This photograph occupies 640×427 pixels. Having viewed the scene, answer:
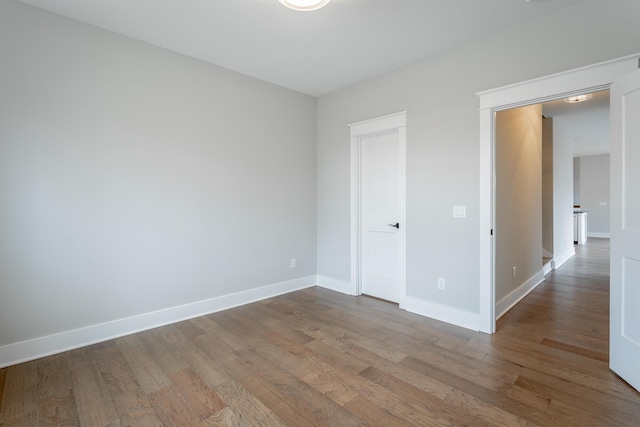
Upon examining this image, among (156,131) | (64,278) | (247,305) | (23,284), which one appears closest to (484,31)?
(156,131)

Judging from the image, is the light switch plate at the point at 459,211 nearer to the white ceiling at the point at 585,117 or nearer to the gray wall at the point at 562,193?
the white ceiling at the point at 585,117

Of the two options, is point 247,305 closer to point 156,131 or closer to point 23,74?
point 156,131

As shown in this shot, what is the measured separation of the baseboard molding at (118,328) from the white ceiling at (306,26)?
269 centimetres

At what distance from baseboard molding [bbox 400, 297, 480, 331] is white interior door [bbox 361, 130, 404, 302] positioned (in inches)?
10.7

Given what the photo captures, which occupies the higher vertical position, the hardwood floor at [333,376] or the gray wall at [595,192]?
the gray wall at [595,192]

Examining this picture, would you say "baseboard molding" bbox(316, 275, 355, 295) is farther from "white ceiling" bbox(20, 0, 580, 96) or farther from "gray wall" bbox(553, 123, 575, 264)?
"gray wall" bbox(553, 123, 575, 264)

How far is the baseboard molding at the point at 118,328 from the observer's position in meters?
2.43

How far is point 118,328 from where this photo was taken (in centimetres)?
287

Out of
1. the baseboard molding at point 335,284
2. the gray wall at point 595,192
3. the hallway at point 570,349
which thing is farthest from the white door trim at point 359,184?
the gray wall at point 595,192

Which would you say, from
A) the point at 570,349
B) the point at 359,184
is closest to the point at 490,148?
the point at 359,184

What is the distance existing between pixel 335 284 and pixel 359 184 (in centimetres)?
147

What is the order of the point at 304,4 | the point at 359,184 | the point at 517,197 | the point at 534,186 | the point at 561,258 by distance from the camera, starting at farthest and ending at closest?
the point at 561,258, the point at 534,186, the point at 359,184, the point at 517,197, the point at 304,4

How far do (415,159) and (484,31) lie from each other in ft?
4.29

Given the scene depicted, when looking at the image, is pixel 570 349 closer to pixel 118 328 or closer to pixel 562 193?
pixel 118 328
